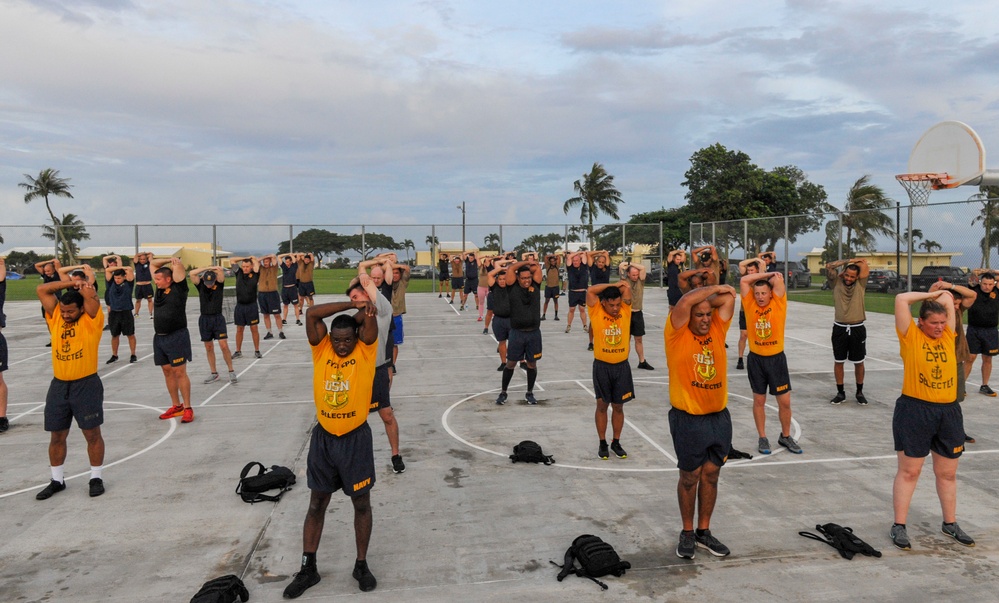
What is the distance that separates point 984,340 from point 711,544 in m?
7.40

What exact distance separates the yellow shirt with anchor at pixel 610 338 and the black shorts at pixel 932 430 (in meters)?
2.62

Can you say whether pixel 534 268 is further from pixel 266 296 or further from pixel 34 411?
pixel 266 296

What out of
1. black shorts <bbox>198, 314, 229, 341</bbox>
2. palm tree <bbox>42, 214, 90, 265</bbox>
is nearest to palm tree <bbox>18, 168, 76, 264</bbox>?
palm tree <bbox>42, 214, 90, 265</bbox>

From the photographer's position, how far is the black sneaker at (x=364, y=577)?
175 inches

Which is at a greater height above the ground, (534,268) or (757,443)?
(534,268)

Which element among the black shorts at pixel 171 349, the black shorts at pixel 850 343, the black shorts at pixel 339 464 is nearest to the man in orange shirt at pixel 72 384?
the black shorts at pixel 171 349

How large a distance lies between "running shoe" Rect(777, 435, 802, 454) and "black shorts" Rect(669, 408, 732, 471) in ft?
9.25

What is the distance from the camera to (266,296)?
1595 cm

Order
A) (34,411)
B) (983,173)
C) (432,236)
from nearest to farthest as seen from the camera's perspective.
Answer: (34,411) < (983,173) < (432,236)

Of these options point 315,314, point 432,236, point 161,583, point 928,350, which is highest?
point 432,236

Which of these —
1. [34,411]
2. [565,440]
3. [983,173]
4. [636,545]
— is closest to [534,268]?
[565,440]

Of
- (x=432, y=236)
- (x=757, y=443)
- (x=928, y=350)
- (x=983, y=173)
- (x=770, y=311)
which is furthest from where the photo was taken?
(x=432, y=236)

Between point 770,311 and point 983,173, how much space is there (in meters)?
9.16

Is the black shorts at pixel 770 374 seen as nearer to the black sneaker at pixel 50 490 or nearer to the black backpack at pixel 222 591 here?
the black backpack at pixel 222 591
